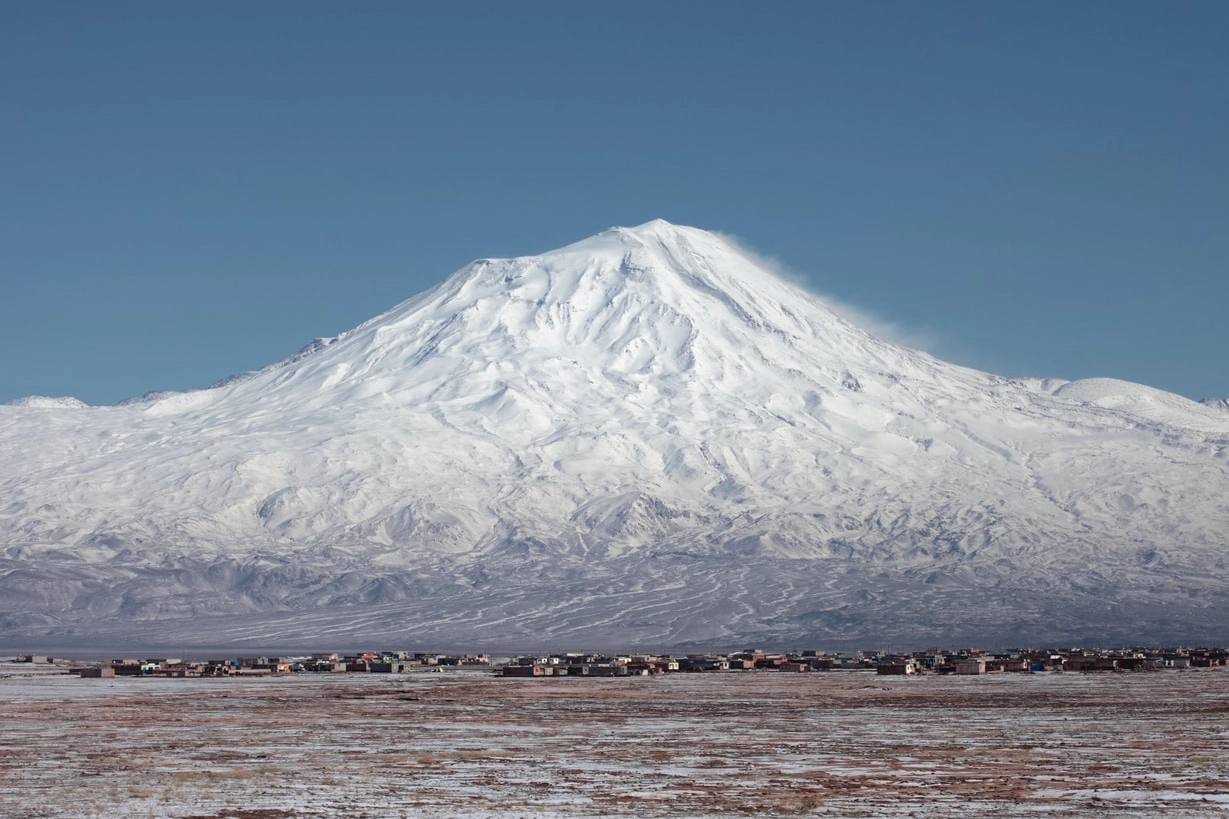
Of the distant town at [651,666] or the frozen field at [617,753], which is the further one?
the distant town at [651,666]

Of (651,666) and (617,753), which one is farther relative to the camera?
(651,666)

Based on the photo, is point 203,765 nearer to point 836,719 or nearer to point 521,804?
point 521,804

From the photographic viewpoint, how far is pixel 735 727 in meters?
57.8

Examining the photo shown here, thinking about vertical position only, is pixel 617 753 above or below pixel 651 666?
below

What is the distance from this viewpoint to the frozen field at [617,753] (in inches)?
1415

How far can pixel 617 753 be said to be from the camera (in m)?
47.6

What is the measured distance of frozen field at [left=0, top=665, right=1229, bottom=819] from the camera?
35.9 meters

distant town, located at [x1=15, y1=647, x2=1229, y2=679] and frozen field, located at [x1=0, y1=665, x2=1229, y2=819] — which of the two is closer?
frozen field, located at [x1=0, y1=665, x2=1229, y2=819]

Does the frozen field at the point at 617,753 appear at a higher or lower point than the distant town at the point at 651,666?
lower

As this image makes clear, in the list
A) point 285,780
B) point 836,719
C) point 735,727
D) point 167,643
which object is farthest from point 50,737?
point 167,643

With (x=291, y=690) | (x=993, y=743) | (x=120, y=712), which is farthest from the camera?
(x=291, y=690)

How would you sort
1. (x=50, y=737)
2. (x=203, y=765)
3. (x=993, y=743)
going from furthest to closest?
(x=50, y=737)
(x=993, y=743)
(x=203, y=765)

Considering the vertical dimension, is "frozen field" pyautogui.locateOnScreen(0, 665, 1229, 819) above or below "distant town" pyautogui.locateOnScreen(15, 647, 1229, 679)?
below

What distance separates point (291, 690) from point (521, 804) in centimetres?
5243
